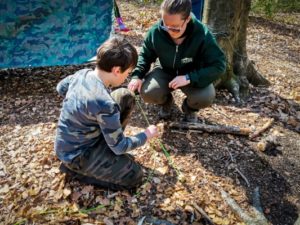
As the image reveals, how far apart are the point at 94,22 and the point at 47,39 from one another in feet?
1.95

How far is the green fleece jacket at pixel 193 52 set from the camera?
3.07m

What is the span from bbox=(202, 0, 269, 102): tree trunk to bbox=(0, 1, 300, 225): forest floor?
6.9 inches

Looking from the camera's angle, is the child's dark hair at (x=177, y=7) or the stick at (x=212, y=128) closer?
the child's dark hair at (x=177, y=7)

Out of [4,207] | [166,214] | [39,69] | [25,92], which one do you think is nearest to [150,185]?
[166,214]

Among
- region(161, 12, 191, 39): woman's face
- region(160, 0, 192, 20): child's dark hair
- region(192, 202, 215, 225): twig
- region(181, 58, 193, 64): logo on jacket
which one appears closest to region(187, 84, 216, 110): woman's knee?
region(181, 58, 193, 64): logo on jacket

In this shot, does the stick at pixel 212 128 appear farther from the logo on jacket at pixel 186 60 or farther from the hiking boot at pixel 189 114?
the logo on jacket at pixel 186 60

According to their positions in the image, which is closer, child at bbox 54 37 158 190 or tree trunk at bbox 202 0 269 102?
child at bbox 54 37 158 190

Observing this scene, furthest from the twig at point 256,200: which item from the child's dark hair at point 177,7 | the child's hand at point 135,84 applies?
the child's dark hair at point 177,7

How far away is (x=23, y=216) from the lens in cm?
246

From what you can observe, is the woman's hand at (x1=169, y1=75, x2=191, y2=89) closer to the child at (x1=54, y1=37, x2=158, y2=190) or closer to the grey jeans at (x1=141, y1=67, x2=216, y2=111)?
the grey jeans at (x1=141, y1=67, x2=216, y2=111)

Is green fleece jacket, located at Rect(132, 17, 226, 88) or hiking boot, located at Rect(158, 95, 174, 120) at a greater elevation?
green fleece jacket, located at Rect(132, 17, 226, 88)

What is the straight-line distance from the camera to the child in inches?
89.7

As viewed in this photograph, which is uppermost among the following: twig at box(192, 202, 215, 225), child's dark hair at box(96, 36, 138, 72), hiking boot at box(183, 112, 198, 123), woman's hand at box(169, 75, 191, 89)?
child's dark hair at box(96, 36, 138, 72)

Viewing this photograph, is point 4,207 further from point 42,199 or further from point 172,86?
point 172,86
